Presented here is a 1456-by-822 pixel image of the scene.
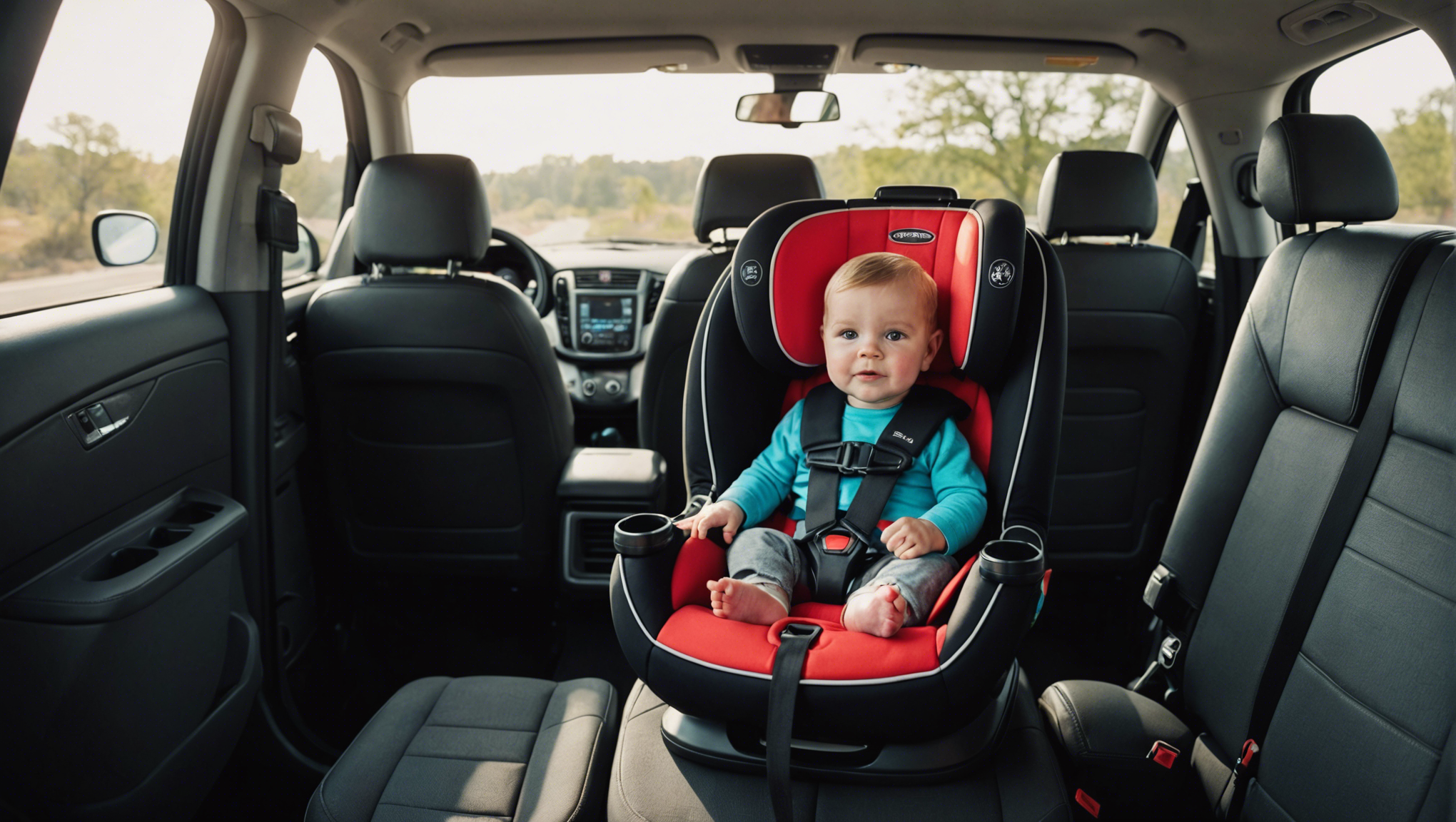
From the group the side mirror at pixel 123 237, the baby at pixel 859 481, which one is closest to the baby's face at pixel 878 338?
the baby at pixel 859 481

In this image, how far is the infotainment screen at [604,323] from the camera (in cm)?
386

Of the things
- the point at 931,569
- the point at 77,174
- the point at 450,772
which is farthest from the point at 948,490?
the point at 77,174

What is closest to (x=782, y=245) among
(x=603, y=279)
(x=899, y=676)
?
(x=899, y=676)

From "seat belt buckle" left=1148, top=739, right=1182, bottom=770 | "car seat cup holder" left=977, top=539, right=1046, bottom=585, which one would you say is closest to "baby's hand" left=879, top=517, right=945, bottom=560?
"car seat cup holder" left=977, top=539, right=1046, bottom=585

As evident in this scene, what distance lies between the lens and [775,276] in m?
1.96

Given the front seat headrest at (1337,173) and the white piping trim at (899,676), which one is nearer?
the white piping trim at (899,676)

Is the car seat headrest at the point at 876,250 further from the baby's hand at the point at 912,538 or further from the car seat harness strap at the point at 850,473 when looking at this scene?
the baby's hand at the point at 912,538

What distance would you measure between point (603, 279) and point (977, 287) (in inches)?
92.7

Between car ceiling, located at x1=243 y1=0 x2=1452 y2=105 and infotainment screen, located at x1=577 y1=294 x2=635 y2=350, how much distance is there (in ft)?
3.29

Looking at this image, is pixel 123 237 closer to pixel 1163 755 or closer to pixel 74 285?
pixel 74 285

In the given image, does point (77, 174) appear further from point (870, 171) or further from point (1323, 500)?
point (870, 171)

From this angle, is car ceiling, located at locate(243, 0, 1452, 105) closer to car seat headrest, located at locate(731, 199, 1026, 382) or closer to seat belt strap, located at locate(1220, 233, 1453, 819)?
car seat headrest, located at locate(731, 199, 1026, 382)

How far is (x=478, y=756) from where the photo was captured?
73.1 inches

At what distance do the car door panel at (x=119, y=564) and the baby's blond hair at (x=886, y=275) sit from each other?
4.86 ft
